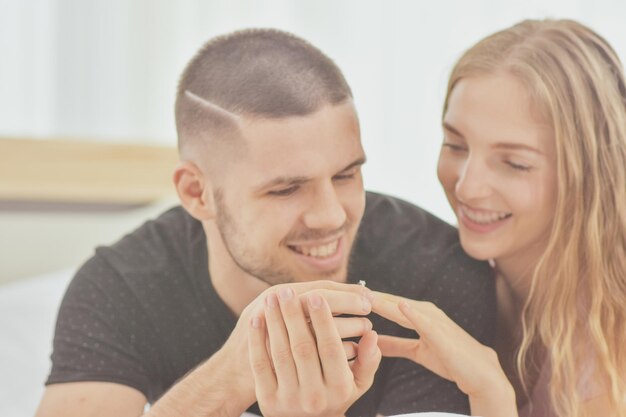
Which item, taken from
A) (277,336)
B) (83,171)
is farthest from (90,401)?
(83,171)

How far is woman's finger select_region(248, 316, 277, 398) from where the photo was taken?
2.32 ft

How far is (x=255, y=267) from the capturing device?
92cm

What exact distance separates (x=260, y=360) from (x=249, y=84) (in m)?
0.30

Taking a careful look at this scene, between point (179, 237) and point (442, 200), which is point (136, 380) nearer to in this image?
point (179, 237)

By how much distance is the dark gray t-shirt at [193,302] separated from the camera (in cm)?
92

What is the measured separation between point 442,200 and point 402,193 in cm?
8

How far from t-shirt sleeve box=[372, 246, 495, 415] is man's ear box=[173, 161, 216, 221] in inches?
10.3

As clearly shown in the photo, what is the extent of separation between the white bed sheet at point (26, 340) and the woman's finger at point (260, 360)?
0.52m

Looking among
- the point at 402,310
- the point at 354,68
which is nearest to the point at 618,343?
the point at 402,310

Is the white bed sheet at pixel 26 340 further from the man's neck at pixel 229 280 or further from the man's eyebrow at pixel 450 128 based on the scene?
the man's eyebrow at pixel 450 128

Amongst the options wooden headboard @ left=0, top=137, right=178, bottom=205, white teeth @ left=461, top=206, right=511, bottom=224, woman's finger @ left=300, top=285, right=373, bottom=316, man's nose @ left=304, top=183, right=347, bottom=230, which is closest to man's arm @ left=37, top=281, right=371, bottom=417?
woman's finger @ left=300, top=285, right=373, bottom=316

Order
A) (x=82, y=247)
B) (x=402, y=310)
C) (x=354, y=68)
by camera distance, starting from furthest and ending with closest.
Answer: (x=354, y=68)
(x=82, y=247)
(x=402, y=310)

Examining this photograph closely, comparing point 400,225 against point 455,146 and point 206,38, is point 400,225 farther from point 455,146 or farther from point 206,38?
point 206,38

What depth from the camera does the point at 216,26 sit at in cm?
169
